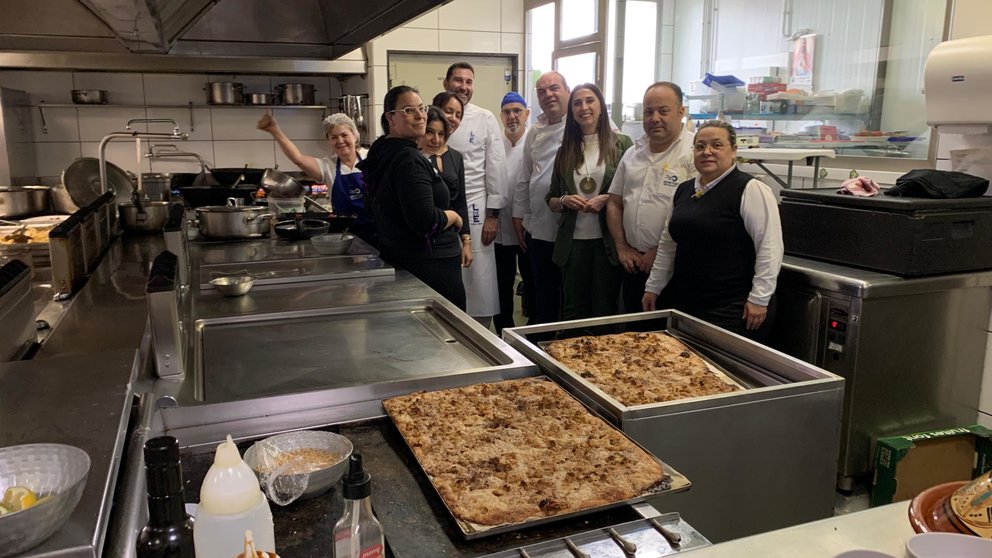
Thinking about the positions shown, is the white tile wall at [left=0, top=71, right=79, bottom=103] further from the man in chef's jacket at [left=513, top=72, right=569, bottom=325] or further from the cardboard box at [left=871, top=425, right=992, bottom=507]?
the cardboard box at [left=871, top=425, right=992, bottom=507]

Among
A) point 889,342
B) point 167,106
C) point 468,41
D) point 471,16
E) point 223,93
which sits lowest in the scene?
point 889,342

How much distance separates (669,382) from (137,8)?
1.83m

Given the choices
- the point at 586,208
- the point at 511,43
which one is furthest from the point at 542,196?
the point at 511,43

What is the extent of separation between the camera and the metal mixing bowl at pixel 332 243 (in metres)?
3.03

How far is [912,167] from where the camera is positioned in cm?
310

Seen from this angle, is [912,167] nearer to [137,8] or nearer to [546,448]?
[546,448]

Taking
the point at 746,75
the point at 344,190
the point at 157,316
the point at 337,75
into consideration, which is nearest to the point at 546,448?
the point at 157,316

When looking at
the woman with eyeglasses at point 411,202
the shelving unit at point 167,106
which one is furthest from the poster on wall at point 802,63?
the shelving unit at point 167,106

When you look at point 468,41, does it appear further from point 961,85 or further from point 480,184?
point 961,85

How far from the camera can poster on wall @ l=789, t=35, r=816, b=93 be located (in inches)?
142

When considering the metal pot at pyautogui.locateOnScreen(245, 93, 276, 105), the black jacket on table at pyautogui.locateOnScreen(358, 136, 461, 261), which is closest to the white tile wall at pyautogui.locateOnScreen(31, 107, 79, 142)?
the metal pot at pyautogui.locateOnScreen(245, 93, 276, 105)

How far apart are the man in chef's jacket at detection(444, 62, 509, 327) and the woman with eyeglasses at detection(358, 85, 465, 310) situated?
986 mm

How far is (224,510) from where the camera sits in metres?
0.68

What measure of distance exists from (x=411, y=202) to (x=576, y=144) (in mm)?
1114
